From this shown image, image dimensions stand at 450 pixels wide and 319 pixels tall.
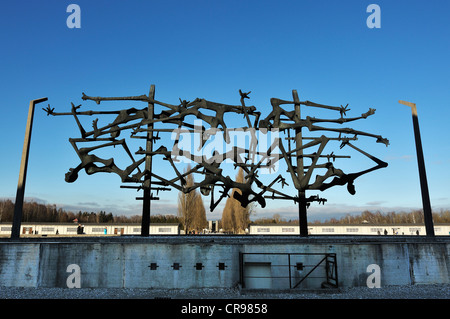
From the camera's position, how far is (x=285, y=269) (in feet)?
42.6

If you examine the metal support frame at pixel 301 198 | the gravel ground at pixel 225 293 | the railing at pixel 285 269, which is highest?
the metal support frame at pixel 301 198

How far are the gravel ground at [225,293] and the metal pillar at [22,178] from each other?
2.87 m

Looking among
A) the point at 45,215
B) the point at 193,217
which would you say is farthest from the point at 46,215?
the point at 193,217

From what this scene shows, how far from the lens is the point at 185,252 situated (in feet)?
42.6

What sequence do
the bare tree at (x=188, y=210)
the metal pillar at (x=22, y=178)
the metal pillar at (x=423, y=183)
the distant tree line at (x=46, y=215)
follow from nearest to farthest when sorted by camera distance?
the metal pillar at (x=22, y=178) < the metal pillar at (x=423, y=183) < the bare tree at (x=188, y=210) < the distant tree line at (x=46, y=215)

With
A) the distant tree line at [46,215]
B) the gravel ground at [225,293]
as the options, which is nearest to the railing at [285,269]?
the gravel ground at [225,293]

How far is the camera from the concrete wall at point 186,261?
12.7m

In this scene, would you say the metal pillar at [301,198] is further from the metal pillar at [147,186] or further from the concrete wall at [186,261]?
the metal pillar at [147,186]

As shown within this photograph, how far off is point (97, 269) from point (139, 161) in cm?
515

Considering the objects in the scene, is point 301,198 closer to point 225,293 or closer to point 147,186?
point 225,293

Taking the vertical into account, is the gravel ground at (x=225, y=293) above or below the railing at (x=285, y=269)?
below

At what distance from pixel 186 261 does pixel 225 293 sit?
2.14 meters
